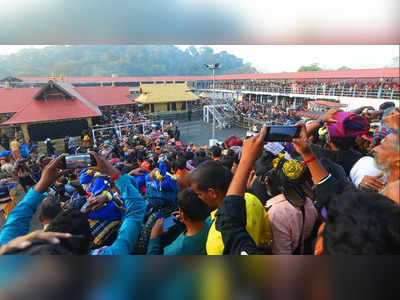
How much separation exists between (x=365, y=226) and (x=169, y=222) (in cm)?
117

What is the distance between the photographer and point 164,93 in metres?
15.0

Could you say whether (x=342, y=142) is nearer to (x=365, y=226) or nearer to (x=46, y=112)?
(x=365, y=226)

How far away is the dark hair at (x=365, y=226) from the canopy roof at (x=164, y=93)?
13725 mm

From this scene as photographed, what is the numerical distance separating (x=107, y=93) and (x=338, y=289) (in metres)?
3.68

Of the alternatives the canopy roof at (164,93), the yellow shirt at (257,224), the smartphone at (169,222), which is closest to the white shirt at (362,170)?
the yellow shirt at (257,224)

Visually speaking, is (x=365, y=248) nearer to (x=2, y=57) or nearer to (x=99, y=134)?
(x=2, y=57)

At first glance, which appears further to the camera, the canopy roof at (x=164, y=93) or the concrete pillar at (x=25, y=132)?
the canopy roof at (x=164, y=93)

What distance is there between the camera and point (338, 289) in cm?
69

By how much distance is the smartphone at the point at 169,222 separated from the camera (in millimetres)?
1374

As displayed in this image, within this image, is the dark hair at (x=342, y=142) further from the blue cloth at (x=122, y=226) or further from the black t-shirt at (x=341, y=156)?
the blue cloth at (x=122, y=226)

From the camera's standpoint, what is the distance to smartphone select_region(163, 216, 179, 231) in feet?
4.51

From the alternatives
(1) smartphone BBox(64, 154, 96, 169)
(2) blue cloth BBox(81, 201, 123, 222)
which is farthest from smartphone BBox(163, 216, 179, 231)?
(1) smartphone BBox(64, 154, 96, 169)
